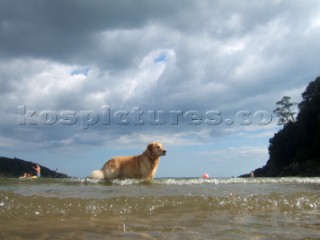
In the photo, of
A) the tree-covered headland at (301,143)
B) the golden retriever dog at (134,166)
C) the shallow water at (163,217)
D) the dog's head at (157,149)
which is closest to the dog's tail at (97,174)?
the golden retriever dog at (134,166)

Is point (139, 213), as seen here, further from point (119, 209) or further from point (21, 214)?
point (21, 214)

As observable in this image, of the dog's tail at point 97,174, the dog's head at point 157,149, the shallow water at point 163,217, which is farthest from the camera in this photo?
the dog's tail at point 97,174

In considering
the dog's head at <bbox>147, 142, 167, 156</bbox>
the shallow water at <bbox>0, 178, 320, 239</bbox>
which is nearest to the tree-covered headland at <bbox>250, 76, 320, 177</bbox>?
the dog's head at <bbox>147, 142, 167, 156</bbox>

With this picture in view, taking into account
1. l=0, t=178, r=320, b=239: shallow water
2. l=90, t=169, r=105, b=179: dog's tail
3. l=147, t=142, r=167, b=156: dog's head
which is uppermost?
l=147, t=142, r=167, b=156: dog's head

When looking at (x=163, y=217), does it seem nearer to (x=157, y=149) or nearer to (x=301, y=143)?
(x=157, y=149)

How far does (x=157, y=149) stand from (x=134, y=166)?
116 cm

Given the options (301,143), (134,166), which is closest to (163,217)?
(134,166)

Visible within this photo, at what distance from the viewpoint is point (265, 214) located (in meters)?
5.08

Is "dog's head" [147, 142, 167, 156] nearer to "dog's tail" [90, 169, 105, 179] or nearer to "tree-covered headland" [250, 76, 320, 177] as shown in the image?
"dog's tail" [90, 169, 105, 179]

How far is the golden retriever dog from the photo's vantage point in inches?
583

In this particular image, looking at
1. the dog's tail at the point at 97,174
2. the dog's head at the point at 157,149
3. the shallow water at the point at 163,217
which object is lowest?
the shallow water at the point at 163,217

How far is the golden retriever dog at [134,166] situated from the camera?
48.6 ft

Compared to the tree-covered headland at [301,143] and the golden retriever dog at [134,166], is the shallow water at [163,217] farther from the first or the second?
the tree-covered headland at [301,143]

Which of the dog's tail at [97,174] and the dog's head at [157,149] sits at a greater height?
the dog's head at [157,149]
